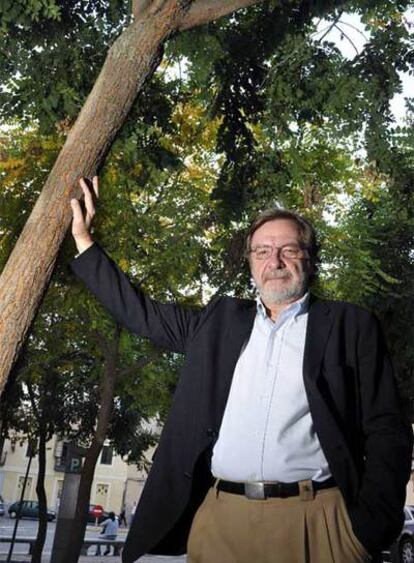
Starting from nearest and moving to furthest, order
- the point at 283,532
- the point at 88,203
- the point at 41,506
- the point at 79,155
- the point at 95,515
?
the point at 283,532
the point at 88,203
the point at 79,155
the point at 41,506
the point at 95,515

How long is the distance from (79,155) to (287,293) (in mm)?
3074

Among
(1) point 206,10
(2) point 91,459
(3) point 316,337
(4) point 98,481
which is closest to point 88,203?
(3) point 316,337

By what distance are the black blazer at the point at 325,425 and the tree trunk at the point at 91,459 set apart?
11449mm

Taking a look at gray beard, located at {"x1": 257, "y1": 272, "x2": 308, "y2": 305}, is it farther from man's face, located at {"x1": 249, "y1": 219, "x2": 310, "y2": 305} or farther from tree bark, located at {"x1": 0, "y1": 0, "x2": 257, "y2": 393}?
tree bark, located at {"x1": 0, "y1": 0, "x2": 257, "y2": 393}

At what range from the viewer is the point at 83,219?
3086mm

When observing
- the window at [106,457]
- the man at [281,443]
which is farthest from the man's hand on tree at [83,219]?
the window at [106,457]

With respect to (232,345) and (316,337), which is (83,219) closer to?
(232,345)

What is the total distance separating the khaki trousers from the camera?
2.10m

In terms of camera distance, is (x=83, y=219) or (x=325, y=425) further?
(x=83, y=219)

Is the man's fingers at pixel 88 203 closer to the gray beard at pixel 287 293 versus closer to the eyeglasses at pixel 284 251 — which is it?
the eyeglasses at pixel 284 251

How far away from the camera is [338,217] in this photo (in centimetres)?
1883

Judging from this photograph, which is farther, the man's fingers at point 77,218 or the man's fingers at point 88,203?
the man's fingers at point 88,203

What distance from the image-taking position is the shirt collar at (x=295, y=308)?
2.55 metres

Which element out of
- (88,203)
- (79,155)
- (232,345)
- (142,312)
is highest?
(79,155)
